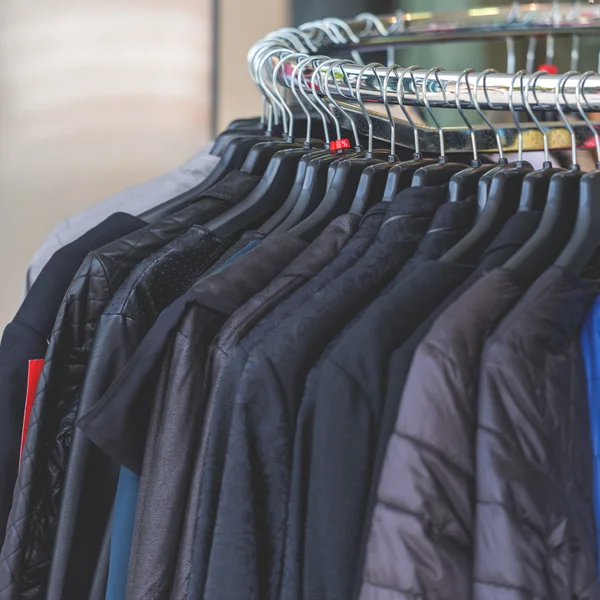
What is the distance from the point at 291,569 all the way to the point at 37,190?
1.21m

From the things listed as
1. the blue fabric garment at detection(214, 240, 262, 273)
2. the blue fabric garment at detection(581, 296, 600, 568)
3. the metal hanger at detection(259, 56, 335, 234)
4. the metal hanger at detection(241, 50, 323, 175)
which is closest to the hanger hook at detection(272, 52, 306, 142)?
the metal hanger at detection(241, 50, 323, 175)

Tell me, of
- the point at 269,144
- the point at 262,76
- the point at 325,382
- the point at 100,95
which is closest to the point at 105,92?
the point at 100,95

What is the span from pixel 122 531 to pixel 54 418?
134mm

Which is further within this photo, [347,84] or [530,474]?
[347,84]

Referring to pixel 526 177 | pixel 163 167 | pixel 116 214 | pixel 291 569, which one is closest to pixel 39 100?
pixel 163 167

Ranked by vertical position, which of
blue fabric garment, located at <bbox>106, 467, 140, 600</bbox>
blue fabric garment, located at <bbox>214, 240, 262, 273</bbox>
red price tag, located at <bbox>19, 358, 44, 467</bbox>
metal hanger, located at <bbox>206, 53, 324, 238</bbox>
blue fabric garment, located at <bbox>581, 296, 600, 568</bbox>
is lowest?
blue fabric garment, located at <bbox>106, 467, 140, 600</bbox>

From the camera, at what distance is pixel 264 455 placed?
608 millimetres

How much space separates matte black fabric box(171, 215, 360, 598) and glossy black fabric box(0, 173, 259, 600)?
6.3 inches

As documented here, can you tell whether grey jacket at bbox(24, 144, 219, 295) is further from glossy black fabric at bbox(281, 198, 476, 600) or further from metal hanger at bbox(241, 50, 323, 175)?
glossy black fabric at bbox(281, 198, 476, 600)

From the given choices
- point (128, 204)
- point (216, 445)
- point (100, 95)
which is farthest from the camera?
point (100, 95)

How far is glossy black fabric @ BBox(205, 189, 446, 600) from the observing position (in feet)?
1.95

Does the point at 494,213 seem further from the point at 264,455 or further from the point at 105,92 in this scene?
the point at 105,92

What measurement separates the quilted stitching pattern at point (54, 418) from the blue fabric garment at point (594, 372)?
0.40 metres

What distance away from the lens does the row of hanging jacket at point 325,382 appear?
534 millimetres
